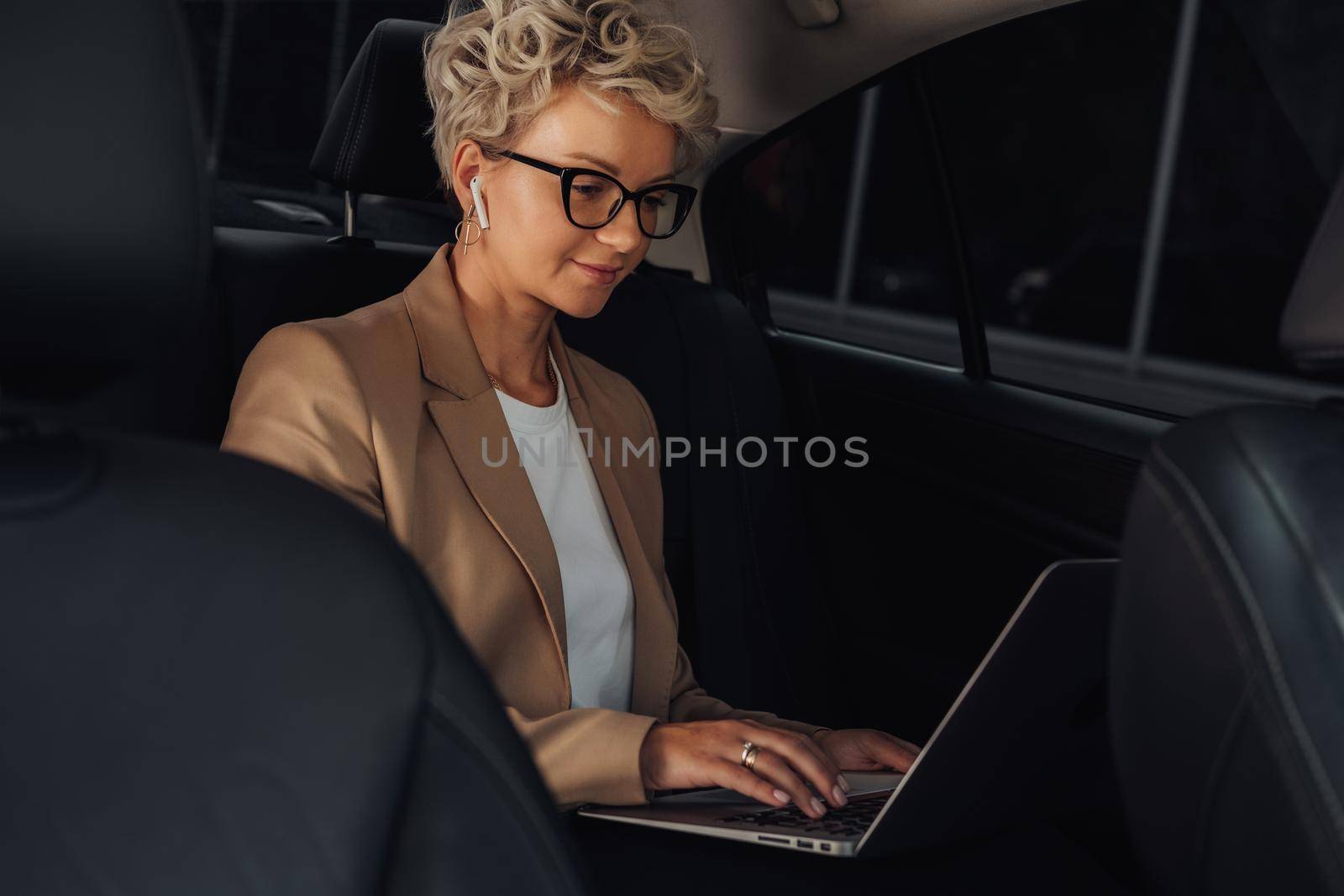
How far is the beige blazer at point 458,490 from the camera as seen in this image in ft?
3.89

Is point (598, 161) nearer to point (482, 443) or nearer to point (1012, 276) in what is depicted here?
point (482, 443)

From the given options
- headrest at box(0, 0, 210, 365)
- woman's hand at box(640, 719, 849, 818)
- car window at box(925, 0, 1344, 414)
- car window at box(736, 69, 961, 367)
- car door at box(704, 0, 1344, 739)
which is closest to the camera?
headrest at box(0, 0, 210, 365)

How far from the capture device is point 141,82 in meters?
0.62

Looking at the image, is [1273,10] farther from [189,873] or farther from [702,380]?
[189,873]

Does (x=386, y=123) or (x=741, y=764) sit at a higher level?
(x=386, y=123)

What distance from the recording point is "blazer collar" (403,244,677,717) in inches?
51.2

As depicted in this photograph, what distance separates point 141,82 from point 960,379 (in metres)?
1.47

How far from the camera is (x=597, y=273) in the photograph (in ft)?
4.54

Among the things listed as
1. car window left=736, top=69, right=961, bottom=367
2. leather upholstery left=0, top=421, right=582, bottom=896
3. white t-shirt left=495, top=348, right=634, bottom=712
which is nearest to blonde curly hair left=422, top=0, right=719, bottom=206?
white t-shirt left=495, top=348, right=634, bottom=712

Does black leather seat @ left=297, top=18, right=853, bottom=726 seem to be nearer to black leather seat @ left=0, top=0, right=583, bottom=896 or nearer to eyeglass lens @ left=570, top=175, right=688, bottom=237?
eyeglass lens @ left=570, top=175, right=688, bottom=237

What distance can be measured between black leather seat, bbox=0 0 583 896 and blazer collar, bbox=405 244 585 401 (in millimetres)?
700

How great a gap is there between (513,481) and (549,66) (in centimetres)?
43

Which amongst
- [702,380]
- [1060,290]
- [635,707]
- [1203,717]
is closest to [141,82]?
[1203,717]

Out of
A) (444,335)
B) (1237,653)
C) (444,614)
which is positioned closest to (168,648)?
(444,614)
